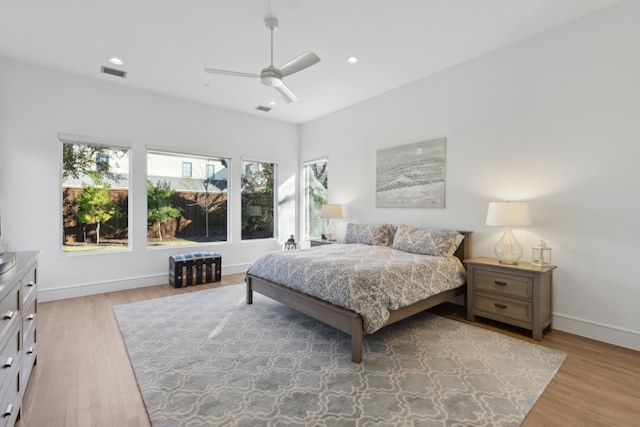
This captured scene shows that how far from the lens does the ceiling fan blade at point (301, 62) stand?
2723 millimetres

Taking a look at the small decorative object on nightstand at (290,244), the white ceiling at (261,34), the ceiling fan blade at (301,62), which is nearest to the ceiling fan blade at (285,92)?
the ceiling fan blade at (301,62)

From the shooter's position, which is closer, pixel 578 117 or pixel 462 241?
pixel 578 117

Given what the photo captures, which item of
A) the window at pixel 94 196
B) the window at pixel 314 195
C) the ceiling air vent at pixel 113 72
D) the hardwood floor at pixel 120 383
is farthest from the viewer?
the window at pixel 314 195

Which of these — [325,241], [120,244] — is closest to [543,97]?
[325,241]

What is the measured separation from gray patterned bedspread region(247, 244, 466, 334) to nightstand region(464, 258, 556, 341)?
0.83 ft

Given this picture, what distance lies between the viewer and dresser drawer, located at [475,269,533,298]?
2992 mm

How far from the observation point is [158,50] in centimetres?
361

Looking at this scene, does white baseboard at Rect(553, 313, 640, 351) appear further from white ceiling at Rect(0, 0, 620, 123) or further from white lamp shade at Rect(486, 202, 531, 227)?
white ceiling at Rect(0, 0, 620, 123)

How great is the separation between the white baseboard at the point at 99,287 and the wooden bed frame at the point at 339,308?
200 centimetres

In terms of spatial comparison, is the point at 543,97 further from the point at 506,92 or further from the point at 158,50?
the point at 158,50

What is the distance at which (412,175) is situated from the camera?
456cm

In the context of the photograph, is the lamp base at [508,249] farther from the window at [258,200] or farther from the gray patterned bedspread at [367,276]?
the window at [258,200]

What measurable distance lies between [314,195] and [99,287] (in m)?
4.06

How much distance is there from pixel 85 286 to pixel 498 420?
5.15 meters
